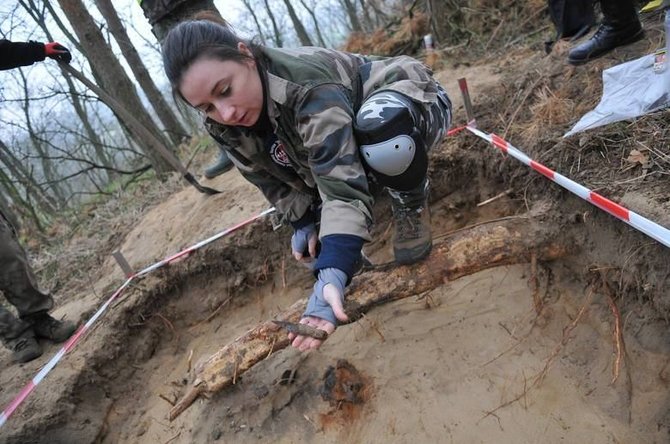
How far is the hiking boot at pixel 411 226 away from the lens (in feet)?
5.70

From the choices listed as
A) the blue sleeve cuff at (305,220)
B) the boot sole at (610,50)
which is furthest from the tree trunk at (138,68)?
the boot sole at (610,50)

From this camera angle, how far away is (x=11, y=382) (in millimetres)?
2406

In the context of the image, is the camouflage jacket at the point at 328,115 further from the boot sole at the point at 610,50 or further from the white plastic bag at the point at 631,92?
the boot sole at the point at 610,50

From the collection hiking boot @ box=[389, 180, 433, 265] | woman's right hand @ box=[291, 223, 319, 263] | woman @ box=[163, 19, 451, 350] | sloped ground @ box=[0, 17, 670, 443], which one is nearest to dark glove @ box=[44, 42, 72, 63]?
sloped ground @ box=[0, 17, 670, 443]

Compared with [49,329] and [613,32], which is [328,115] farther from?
[49,329]

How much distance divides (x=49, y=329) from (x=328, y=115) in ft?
7.78

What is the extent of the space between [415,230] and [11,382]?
2.35 meters

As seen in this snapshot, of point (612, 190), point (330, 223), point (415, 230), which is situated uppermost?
point (330, 223)

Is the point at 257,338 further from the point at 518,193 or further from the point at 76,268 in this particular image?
the point at 76,268

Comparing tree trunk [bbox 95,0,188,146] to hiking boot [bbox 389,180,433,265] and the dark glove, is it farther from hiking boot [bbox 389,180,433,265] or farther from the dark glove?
hiking boot [bbox 389,180,433,265]

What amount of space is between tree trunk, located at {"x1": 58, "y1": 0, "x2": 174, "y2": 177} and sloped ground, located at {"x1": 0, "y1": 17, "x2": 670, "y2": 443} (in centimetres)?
249

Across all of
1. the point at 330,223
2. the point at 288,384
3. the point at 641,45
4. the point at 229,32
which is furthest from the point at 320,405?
the point at 641,45

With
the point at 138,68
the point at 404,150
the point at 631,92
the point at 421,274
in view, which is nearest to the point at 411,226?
the point at 421,274

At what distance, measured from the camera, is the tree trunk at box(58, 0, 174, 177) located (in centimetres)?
482
